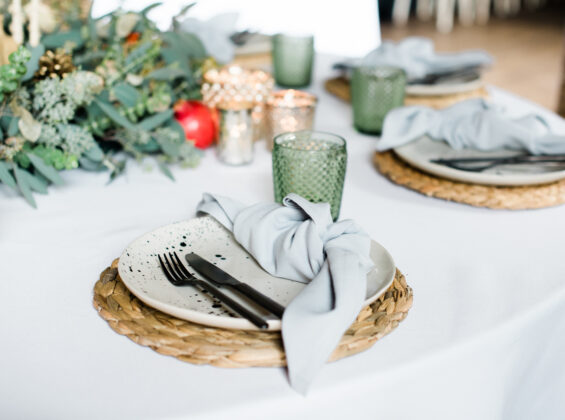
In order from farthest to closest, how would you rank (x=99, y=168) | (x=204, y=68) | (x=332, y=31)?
(x=332, y=31), (x=204, y=68), (x=99, y=168)

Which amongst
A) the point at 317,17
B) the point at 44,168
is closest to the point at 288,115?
the point at 44,168

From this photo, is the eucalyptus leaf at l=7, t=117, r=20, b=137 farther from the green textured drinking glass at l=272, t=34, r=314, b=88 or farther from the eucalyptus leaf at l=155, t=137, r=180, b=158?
the green textured drinking glass at l=272, t=34, r=314, b=88

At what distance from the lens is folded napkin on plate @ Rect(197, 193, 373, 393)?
0.53 m

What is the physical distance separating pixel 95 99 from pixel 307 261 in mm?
546

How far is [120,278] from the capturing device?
0.68 m

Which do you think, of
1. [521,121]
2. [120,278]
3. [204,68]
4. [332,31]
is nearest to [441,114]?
[521,121]

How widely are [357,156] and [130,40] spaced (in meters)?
0.55

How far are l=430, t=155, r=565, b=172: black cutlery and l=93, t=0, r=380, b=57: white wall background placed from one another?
118 inches

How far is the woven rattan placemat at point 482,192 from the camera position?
928 millimetres

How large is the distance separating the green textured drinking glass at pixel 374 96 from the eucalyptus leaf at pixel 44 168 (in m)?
0.65

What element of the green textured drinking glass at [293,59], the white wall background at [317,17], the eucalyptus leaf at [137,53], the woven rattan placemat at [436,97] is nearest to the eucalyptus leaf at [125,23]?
the eucalyptus leaf at [137,53]

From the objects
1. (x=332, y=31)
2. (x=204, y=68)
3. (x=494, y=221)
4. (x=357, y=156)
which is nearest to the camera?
(x=494, y=221)

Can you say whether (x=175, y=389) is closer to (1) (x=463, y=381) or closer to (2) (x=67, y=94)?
(1) (x=463, y=381)

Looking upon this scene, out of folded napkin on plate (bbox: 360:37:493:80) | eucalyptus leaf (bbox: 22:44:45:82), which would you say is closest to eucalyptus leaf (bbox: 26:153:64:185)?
eucalyptus leaf (bbox: 22:44:45:82)
